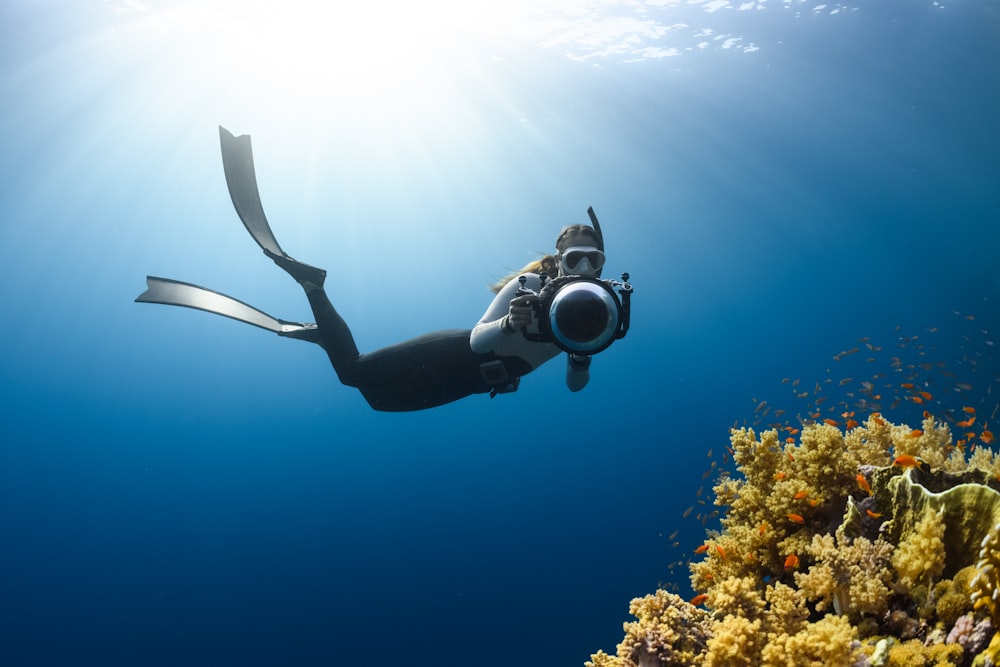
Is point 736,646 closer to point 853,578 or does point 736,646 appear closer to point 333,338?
point 853,578

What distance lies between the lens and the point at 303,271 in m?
4.82

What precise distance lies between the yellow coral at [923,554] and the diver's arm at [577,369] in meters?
2.28

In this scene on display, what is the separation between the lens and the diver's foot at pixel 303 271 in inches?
189

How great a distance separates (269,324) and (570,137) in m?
29.6

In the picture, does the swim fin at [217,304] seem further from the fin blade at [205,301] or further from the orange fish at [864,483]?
the orange fish at [864,483]

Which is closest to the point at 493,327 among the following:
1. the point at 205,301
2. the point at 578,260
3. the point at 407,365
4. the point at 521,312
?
the point at 521,312

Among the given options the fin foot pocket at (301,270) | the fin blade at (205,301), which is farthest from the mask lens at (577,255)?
the fin blade at (205,301)

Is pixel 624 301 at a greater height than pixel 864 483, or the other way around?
pixel 624 301

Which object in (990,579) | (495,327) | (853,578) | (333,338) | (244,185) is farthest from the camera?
(244,185)

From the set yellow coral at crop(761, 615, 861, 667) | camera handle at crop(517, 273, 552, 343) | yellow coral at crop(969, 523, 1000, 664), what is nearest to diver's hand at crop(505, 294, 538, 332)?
camera handle at crop(517, 273, 552, 343)

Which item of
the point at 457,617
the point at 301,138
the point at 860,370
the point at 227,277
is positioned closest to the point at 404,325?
the point at 227,277

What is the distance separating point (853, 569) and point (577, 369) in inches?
89.5

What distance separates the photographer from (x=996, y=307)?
179 feet

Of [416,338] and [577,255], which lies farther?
[416,338]
